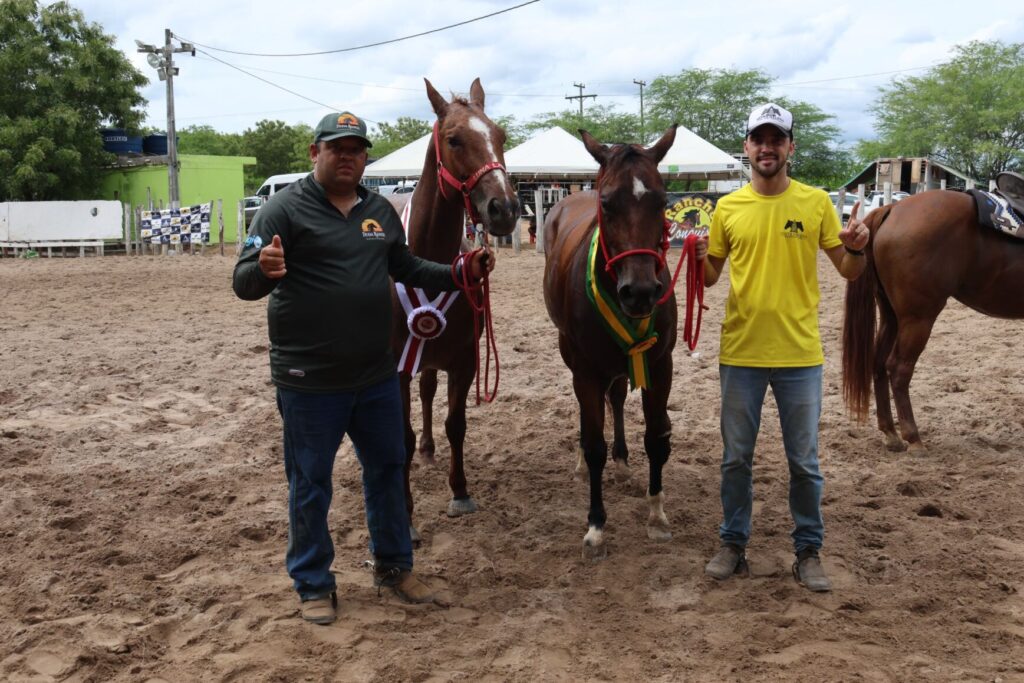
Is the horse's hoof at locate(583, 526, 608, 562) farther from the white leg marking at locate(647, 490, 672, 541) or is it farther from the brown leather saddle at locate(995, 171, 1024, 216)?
the brown leather saddle at locate(995, 171, 1024, 216)

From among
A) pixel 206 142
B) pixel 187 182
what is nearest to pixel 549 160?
pixel 187 182

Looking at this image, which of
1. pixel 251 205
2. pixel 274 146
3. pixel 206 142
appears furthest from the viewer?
pixel 206 142

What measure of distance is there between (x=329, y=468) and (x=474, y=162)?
1533 millimetres

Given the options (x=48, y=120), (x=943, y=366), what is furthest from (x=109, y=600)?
(x=48, y=120)

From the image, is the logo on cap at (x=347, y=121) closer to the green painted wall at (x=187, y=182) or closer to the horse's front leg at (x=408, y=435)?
the horse's front leg at (x=408, y=435)

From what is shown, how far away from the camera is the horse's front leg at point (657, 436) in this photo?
4023mm

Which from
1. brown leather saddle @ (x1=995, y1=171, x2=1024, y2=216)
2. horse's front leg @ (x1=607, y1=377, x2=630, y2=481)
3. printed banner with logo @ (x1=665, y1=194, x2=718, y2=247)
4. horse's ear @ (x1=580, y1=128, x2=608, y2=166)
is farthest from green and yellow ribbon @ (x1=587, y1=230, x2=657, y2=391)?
printed banner with logo @ (x1=665, y1=194, x2=718, y2=247)

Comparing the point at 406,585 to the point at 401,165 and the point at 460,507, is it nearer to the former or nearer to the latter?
the point at 460,507

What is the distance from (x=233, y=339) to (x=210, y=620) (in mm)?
6144

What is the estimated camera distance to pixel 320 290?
3.12 m

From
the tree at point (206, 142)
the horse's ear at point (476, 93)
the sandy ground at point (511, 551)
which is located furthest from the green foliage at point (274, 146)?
the horse's ear at point (476, 93)

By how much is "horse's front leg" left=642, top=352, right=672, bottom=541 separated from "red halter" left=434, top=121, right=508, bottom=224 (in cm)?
116

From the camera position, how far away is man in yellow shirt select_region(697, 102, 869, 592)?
341 cm

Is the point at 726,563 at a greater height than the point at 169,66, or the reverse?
the point at 169,66
